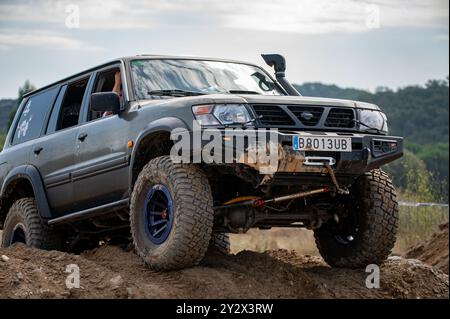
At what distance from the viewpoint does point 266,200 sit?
750 centimetres

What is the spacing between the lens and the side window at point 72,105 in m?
9.62

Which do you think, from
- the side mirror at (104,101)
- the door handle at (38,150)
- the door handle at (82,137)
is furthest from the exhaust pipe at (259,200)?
the door handle at (38,150)

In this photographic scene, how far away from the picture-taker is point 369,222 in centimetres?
797

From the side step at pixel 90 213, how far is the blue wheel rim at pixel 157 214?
1.62 feet

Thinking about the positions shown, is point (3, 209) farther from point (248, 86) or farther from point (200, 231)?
point (200, 231)

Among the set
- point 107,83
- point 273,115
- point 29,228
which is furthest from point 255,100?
point 29,228

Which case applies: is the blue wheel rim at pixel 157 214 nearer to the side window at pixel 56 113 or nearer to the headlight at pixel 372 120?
the headlight at pixel 372 120

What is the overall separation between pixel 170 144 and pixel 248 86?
3.98 ft

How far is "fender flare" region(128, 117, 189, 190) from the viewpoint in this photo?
7.30 m

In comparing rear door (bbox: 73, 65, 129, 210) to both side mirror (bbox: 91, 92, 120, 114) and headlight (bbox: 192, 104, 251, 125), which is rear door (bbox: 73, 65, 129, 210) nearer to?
side mirror (bbox: 91, 92, 120, 114)

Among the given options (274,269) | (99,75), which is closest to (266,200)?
(274,269)

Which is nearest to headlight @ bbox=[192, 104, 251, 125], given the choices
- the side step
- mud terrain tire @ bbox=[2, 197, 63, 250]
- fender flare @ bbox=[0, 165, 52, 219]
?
the side step

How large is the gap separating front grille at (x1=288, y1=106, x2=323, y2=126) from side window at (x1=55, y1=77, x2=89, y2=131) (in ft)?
9.18
